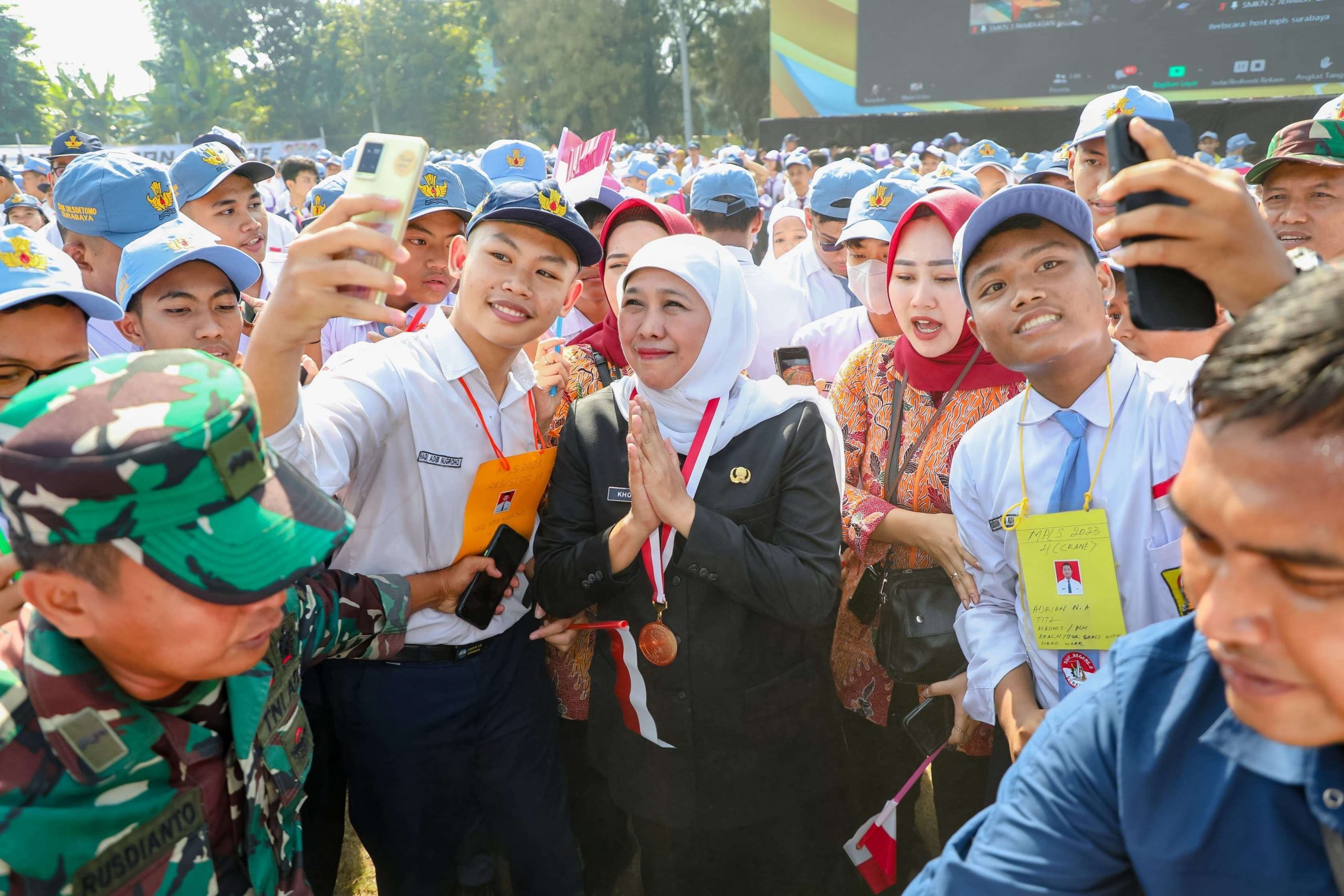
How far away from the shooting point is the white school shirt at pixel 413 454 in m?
2.29

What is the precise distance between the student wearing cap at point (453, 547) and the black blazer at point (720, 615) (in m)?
0.23

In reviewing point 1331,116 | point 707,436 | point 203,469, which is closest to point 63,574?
point 203,469

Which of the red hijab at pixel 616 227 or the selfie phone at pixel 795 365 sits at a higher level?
the red hijab at pixel 616 227

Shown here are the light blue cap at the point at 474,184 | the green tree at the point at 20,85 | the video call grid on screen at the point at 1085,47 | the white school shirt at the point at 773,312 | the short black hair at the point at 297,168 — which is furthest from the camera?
the green tree at the point at 20,85

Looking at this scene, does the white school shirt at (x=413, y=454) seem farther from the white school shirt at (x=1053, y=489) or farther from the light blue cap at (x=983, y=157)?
the light blue cap at (x=983, y=157)

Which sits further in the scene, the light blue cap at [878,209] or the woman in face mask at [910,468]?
the light blue cap at [878,209]

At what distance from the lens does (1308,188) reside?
3.15 m

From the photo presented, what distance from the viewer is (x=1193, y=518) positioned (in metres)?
0.96

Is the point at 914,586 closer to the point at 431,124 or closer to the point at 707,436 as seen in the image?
the point at 707,436

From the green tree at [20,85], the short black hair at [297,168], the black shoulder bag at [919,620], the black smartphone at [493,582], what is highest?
the green tree at [20,85]

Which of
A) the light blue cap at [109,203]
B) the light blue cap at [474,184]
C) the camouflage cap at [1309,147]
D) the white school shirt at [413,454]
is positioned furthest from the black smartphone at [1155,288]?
the light blue cap at [474,184]

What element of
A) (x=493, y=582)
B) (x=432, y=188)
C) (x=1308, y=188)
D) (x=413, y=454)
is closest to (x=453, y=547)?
(x=493, y=582)

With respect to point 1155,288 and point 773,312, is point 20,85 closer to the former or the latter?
point 773,312

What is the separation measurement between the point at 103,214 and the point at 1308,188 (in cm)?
455
